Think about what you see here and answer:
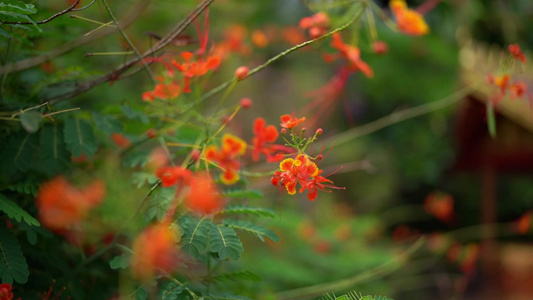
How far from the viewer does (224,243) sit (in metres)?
1.11

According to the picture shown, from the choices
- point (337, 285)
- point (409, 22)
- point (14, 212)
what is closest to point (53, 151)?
point (14, 212)

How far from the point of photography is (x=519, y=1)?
4594 millimetres

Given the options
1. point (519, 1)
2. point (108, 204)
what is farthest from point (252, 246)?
point (519, 1)

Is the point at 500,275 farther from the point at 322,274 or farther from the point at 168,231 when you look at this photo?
the point at 168,231

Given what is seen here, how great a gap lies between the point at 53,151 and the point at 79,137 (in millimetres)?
77

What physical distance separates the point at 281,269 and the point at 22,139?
A: 1805 millimetres

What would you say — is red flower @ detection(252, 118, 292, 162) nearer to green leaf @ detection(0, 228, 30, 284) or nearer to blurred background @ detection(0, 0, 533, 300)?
blurred background @ detection(0, 0, 533, 300)

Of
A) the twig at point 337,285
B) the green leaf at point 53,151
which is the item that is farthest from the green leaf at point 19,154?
the twig at point 337,285

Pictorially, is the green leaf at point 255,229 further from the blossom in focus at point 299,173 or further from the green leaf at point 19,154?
the green leaf at point 19,154

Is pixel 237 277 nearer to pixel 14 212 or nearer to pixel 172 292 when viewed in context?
pixel 172 292

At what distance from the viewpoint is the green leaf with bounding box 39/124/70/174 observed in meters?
1.31

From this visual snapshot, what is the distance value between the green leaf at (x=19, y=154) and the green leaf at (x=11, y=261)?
0.59 feet

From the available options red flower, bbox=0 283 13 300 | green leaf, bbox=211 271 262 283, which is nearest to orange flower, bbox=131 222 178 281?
green leaf, bbox=211 271 262 283

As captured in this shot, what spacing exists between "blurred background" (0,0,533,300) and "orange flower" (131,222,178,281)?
38 centimetres
